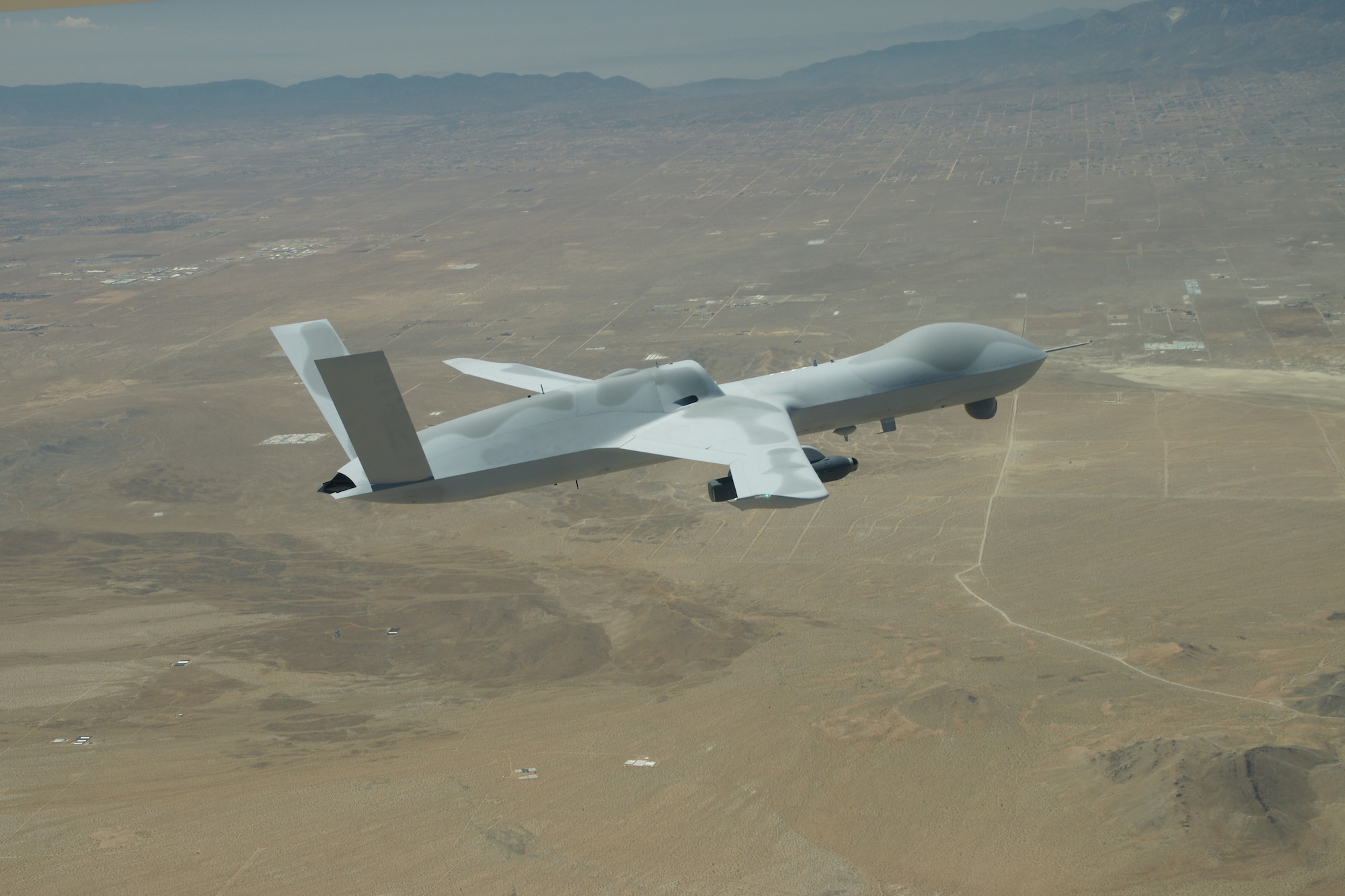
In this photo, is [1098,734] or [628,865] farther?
[1098,734]

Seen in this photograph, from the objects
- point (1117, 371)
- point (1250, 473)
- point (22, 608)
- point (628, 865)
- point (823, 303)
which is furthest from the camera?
point (823, 303)

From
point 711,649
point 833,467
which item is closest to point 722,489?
point 833,467

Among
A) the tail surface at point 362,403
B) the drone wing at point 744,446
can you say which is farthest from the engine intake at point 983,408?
the tail surface at point 362,403

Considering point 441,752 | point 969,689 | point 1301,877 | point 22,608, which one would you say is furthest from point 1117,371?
point 22,608

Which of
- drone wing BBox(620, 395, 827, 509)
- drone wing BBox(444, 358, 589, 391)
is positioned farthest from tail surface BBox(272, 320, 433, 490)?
drone wing BBox(620, 395, 827, 509)

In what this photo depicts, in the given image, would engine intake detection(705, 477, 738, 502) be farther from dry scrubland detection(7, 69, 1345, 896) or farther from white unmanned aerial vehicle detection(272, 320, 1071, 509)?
dry scrubland detection(7, 69, 1345, 896)

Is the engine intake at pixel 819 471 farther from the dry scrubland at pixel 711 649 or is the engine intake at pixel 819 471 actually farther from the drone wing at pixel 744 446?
the dry scrubland at pixel 711 649

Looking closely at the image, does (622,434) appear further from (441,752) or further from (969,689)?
(969,689)
